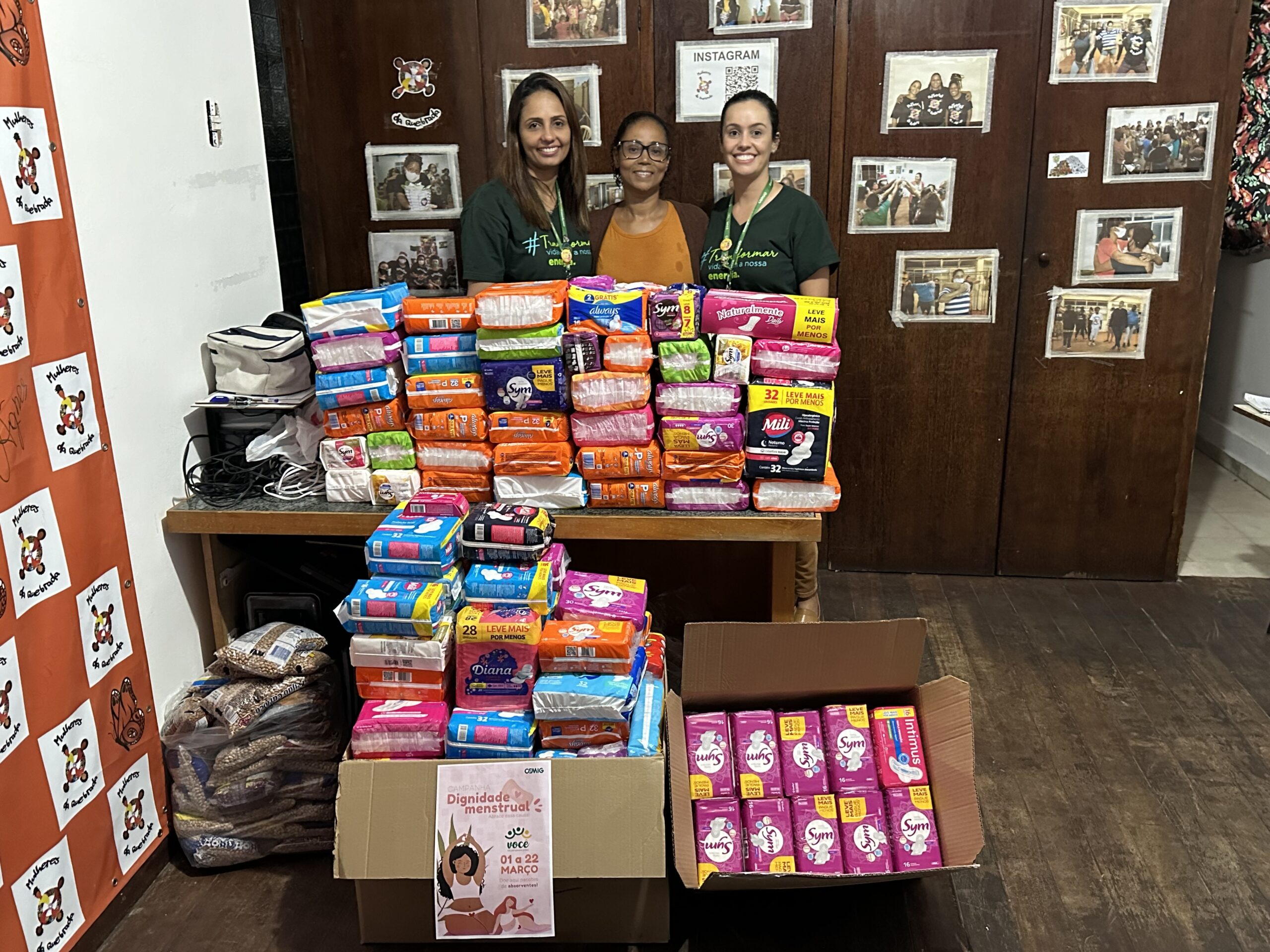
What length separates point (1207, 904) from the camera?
7.47 ft

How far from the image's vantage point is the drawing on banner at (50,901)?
1.97m

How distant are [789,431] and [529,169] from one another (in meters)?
1.14

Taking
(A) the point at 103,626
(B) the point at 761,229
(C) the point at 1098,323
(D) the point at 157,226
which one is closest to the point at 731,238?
(B) the point at 761,229

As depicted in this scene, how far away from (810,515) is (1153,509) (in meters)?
1.92

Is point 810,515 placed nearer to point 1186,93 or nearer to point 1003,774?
point 1003,774

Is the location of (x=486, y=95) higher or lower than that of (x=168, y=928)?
higher

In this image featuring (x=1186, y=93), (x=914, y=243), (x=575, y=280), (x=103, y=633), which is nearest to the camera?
(x=103, y=633)

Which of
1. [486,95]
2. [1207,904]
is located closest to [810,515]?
[1207,904]

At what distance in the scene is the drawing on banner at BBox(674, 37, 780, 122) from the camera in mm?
3430

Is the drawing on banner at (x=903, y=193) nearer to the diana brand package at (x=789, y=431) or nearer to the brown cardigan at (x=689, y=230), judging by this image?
the brown cardigan at (x=689, y=230)

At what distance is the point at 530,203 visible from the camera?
297 centimetres

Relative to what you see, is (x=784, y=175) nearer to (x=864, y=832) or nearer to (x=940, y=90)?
(x=940, y=90)

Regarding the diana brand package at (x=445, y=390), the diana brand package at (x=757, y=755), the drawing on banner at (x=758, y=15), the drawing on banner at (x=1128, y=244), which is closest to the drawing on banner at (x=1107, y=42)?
the drawing on banner at (x=1128, y=244)

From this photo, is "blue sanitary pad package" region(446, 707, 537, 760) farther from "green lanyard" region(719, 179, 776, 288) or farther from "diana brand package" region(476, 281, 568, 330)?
"green lanyard" region(719, 179, 776, 288)
